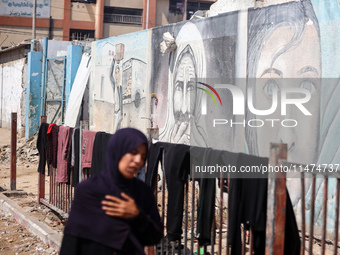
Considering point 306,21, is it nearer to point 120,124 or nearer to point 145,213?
point 145,213

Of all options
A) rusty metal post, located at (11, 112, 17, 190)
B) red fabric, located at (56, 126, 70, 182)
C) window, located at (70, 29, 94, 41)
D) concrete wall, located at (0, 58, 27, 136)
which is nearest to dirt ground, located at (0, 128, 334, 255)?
rusty metal post, located at (11, 112, 17, 190)

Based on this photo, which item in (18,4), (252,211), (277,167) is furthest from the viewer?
(18,4)

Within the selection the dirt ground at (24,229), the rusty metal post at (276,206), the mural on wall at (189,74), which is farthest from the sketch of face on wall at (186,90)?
the rusty metal post at (276,206)

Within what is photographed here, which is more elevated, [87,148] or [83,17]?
[83,17]

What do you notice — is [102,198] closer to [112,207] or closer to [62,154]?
[112,207]

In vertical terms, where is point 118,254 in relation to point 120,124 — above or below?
below

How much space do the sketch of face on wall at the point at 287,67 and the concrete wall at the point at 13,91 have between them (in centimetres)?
1261

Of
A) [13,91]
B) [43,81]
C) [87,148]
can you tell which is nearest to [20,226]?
[87,148]

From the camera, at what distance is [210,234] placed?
12.6ft

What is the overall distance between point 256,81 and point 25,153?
9583 mm

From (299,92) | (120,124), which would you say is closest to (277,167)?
(299,92)

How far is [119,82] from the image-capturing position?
11047 mm

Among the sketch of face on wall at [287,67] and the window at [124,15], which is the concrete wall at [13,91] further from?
the window at [124,15]

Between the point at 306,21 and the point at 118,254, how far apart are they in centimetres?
473
